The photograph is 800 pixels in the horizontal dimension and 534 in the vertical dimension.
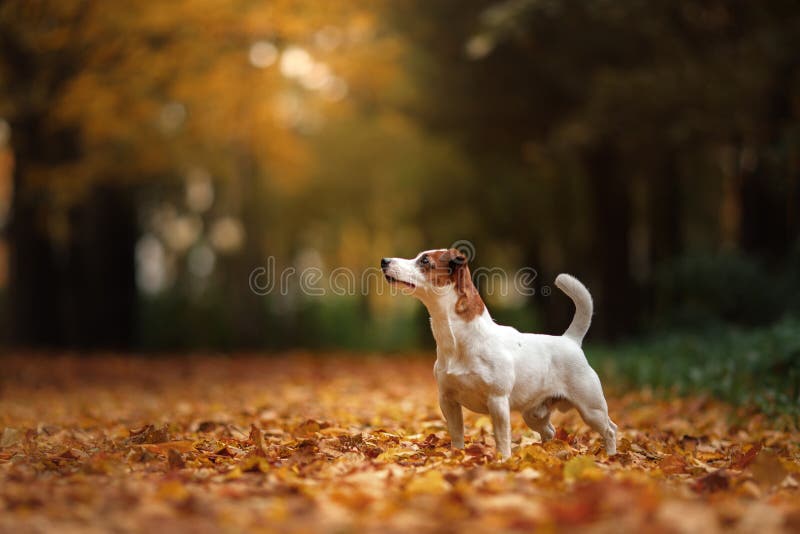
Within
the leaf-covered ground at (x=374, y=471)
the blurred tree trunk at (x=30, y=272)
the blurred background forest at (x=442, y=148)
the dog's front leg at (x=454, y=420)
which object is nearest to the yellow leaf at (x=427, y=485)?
the leaf-covered ground at (x=374, y=471)

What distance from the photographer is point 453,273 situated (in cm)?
475

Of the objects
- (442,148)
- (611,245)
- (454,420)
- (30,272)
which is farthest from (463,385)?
(442,148)

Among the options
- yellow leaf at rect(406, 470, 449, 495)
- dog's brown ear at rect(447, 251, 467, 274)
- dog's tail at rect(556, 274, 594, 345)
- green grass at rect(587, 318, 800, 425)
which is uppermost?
dog's brown ear at rect(447, 251, 467, 274)

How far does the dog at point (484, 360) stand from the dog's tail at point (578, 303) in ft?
0.10

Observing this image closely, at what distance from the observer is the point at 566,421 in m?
7.40

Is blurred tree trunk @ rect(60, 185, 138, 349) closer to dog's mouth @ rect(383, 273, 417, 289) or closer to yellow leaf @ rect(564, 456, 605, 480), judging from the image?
dog's mouth @ rect(383, 273, 417, 289)

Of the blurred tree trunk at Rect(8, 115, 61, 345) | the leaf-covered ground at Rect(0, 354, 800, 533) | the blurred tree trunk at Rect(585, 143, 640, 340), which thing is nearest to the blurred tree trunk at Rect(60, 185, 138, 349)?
the blurred tree trunk at Rect(8, 115, 61, 345)

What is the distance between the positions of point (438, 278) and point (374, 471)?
110 centimetres

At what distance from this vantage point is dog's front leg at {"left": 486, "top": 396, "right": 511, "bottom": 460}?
4.66m

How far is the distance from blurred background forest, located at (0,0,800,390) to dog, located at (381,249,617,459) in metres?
3.53

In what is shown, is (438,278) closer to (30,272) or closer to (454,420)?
(454,420)

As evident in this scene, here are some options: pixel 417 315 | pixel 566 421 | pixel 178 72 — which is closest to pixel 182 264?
pixel 417 315

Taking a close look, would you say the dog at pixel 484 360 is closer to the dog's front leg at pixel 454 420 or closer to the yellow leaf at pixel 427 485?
the dog's front leg at pixel 454 420

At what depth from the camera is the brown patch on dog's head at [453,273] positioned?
4.71 meters
